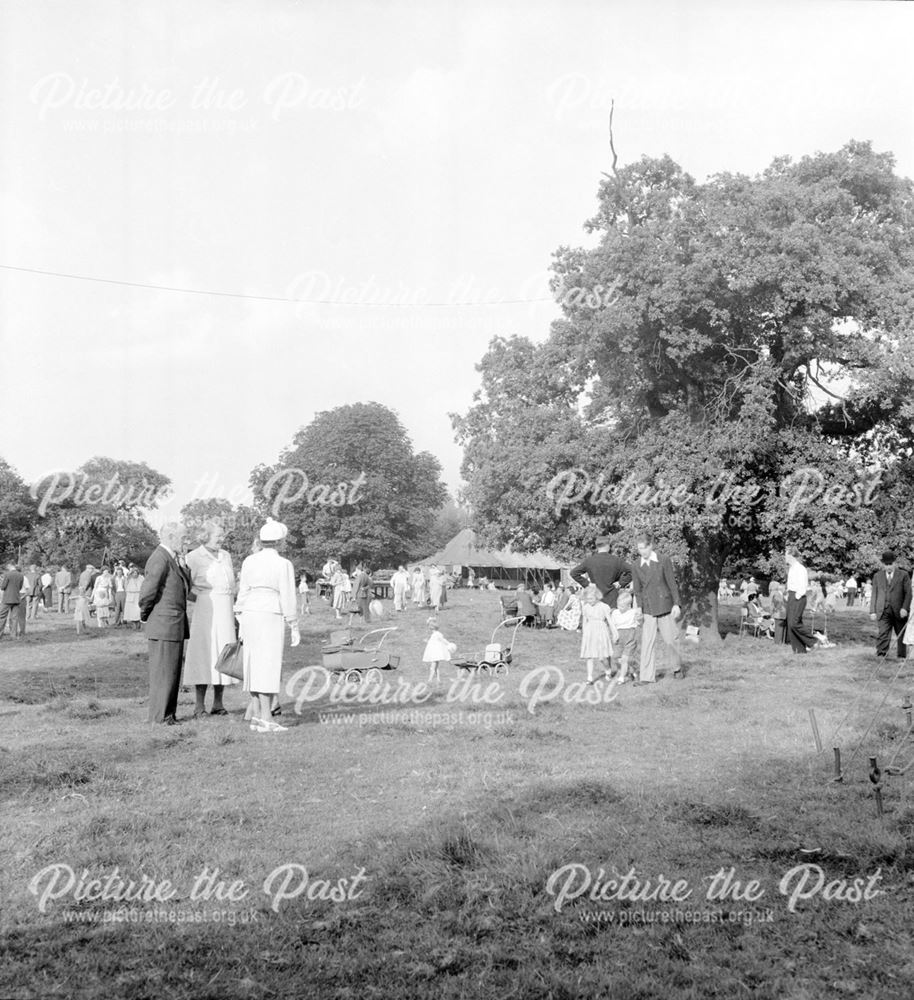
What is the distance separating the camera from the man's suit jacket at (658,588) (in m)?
13.9

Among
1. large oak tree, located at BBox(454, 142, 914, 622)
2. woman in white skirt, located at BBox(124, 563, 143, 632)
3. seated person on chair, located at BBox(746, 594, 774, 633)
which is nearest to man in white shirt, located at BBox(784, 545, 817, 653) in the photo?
large oak tree, located at BBox(454, 142, 914, 622)

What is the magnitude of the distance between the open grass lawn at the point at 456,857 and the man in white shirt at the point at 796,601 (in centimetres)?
818

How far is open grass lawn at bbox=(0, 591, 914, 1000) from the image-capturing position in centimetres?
403

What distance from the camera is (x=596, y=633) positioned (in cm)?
1421

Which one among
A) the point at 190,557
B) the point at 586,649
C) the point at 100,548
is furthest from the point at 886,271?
the point at 100,548

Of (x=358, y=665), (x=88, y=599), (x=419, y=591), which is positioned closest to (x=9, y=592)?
(x=88, y=599)

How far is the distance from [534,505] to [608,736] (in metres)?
16.0

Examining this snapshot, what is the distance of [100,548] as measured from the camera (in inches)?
3216

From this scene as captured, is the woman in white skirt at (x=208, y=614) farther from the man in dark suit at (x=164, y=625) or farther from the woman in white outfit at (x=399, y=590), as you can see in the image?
the woman in white outfit at (x=399, y=590)

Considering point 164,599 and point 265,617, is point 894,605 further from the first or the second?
point 164,599

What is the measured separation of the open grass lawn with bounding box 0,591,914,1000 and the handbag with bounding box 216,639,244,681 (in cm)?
53

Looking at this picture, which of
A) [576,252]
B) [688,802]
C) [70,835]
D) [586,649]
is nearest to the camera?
[70,835]

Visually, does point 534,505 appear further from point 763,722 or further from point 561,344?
point 763,722

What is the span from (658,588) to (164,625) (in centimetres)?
693
